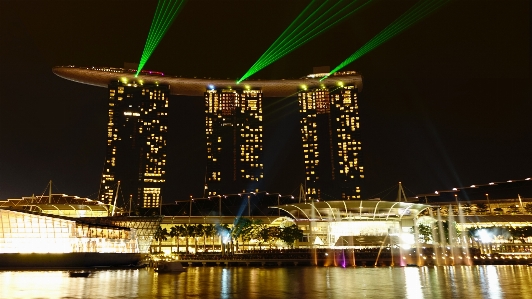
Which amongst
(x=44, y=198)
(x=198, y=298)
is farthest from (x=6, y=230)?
(x=44, y=198)

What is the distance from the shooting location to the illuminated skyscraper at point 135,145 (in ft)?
587

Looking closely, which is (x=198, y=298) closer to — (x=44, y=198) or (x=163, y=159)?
(x=44, y=198)

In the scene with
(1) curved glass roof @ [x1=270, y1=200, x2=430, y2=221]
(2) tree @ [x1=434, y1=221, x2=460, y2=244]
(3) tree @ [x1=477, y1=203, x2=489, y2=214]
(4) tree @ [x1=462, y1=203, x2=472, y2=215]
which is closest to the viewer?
(2) tree @ [x1=434, y1=221, x2=460, y2=244]

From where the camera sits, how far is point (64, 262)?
2689 inches

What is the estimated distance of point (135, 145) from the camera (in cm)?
18175

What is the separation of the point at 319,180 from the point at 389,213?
8837 centimetres

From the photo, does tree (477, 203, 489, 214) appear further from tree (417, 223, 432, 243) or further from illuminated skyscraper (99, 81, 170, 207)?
illuminated skyscraper (99, 81, 170, 207)

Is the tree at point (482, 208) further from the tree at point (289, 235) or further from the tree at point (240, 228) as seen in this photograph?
the tree at point (240, 228)

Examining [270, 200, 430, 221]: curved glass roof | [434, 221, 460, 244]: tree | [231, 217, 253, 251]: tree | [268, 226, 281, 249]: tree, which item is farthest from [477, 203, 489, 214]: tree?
[231, 217, 253, 251]: tree

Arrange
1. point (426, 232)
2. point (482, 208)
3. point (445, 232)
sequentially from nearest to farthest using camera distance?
point (426, 232) → point (445, 232) → point (482, 208)

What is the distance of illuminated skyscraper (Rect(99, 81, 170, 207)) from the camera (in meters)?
179

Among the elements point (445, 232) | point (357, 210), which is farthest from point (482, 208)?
point (357, 210)

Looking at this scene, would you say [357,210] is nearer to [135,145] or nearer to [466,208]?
[466,208]

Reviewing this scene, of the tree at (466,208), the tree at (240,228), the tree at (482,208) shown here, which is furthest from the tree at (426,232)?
the tree at (482,208)
